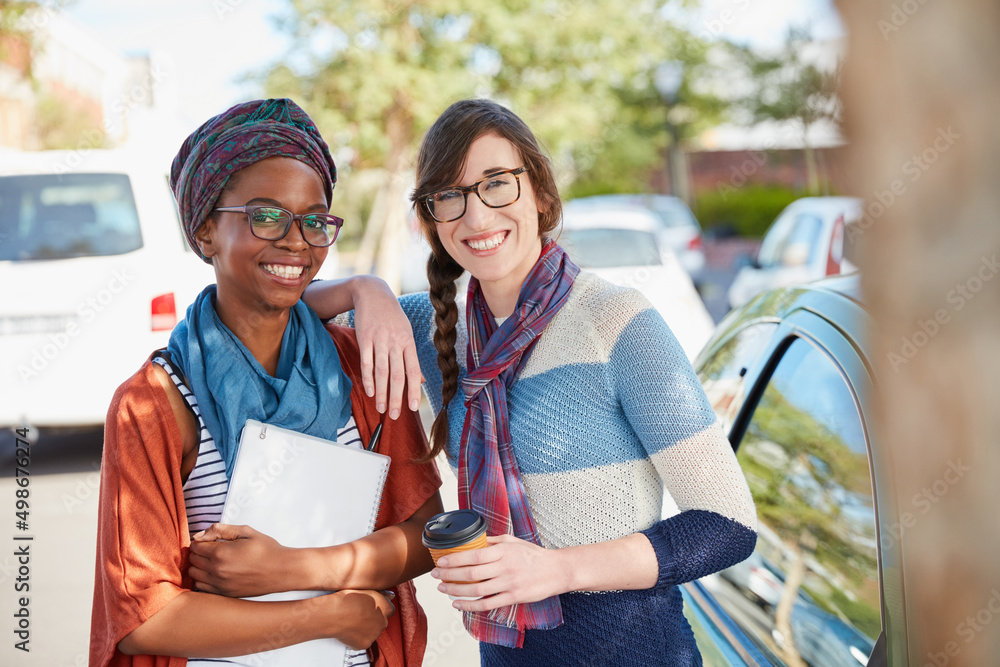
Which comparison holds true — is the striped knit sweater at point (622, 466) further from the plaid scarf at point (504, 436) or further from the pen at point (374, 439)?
the pen at point (374, 439)

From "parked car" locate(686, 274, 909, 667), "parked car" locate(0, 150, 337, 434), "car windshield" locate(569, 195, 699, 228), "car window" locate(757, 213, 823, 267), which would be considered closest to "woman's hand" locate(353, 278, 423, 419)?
"parked car" locate(686, 274, 909, 667)

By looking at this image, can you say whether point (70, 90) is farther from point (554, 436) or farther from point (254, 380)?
point (554, 436)

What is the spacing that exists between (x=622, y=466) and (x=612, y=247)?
22.0ft

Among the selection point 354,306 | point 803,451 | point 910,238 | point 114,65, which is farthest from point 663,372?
point 114,65

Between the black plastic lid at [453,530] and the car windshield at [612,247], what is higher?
the car windshield at [612,247]

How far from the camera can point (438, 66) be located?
11.3 metres

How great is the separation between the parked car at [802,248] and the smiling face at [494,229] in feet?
20.4

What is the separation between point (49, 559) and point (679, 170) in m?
28.3

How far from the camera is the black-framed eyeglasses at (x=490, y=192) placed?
185 cm

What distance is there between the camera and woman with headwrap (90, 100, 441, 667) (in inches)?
59.0

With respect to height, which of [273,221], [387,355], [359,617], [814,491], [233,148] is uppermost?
[233,148]

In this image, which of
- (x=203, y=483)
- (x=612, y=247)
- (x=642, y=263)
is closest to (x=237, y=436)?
(x=203, y=483)

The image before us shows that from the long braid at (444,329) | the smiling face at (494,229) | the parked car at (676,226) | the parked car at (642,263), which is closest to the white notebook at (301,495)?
the long braid at (444,329)

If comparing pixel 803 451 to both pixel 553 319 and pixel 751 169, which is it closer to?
pixel 553 319
